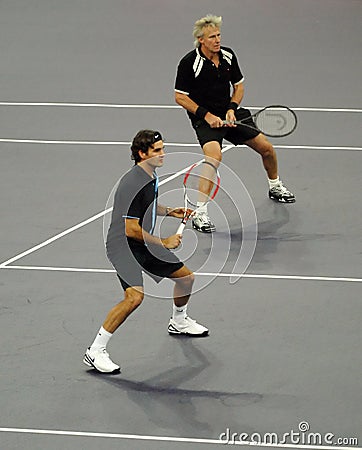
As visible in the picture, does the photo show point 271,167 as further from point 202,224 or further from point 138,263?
point 138,263

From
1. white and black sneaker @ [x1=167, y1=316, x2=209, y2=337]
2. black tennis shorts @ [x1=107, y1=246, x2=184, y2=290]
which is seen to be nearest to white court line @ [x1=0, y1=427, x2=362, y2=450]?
black tennis shorts @ [x1=107, y1=246, x2=184, y2=290]

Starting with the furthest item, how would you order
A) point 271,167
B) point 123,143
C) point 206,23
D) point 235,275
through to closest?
point 123,143 < point 271,167 < point 206,23 < point 235,275

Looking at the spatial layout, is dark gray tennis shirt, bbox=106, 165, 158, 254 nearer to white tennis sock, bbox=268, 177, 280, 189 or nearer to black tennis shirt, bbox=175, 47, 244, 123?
black tennis shirt, bbox=175, 47, 244, 123

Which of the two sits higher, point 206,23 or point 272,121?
point 206,23

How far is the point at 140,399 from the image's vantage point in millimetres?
7129

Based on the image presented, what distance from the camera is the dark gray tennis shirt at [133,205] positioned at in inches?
283

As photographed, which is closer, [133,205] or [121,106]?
[133,205]

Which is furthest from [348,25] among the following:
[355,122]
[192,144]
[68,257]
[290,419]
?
[290,419]

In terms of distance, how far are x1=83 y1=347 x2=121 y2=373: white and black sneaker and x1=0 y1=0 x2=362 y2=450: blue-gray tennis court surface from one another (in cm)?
7

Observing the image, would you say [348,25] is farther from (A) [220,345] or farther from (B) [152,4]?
(A) [220,345]

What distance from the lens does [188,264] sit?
9289mm

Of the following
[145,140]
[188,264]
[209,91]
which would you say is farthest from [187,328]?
[209,91]

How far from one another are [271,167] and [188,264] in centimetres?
162

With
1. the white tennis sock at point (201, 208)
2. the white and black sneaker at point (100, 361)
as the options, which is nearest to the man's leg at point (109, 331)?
the white and black sneaker at point (100, 361)
